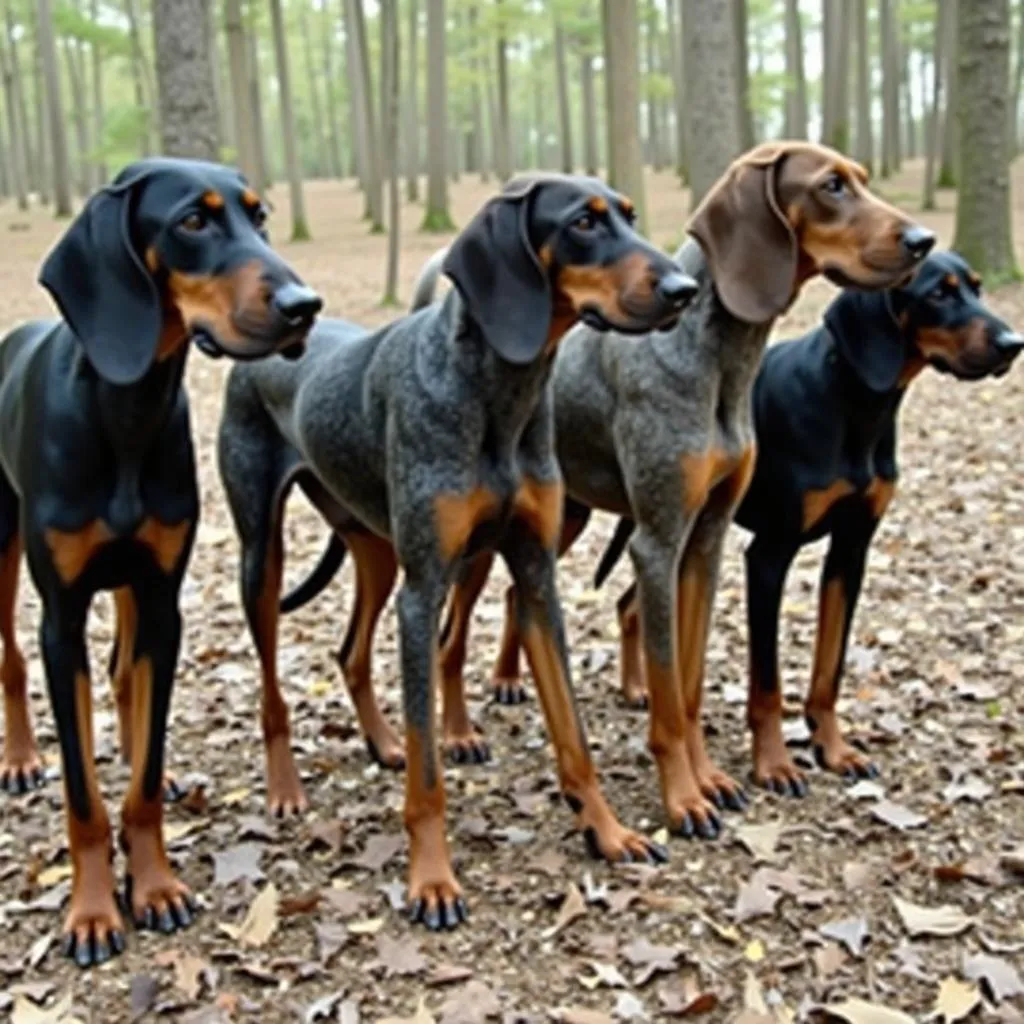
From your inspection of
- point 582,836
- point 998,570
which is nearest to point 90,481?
point 582,836

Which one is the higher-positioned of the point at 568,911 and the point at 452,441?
the point at 452,441

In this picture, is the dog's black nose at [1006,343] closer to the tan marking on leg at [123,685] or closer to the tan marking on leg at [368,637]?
the tan marking on leg at [368,637]

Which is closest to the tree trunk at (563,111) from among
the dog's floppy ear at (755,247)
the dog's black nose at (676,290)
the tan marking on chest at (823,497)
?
the tan marking on chest at (823,497)

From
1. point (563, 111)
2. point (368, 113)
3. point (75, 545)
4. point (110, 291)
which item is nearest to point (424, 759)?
point (75, 545)

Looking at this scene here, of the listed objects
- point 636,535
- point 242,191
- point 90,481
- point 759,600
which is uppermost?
point 242,191

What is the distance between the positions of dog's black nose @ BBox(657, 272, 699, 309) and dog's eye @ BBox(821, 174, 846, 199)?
74cm

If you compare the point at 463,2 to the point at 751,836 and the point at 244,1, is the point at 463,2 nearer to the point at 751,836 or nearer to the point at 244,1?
the point at 244,1

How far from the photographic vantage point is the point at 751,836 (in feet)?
13.8

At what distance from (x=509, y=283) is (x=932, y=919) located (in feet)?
7.45

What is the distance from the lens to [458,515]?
365cm

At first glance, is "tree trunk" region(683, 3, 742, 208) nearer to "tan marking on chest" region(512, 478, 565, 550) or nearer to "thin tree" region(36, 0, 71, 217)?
"tan marking on chest" region(512, 478, 565, 550)

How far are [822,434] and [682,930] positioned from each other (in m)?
1.71

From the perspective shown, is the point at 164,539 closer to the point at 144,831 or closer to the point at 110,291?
the point at 110,291

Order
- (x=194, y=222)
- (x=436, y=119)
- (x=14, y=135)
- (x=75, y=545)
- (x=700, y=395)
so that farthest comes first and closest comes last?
(x=14, y=135) → (x=436, y=119) → (x=700, y=395) → (x=75, y=545) → (x=194, y=222)
